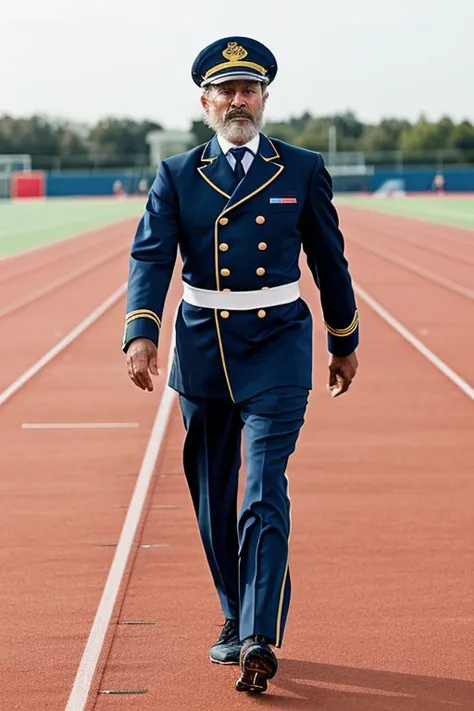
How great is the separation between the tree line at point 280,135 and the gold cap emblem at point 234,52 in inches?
4786

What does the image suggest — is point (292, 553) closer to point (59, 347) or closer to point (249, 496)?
point (249, 496)

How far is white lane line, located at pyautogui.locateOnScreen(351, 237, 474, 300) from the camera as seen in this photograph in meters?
24.3

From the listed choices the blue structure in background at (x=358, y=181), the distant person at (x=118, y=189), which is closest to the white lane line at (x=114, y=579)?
the blue structure in background at (x=358, y=181)

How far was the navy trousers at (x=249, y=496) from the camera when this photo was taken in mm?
4988

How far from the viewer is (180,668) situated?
5.29 m

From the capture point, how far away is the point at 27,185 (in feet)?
326

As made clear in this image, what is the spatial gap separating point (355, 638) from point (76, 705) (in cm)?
115

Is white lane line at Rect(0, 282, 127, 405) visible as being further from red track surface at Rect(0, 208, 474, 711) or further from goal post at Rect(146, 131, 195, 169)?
goal post at Rect(146, 131, 195, 169)

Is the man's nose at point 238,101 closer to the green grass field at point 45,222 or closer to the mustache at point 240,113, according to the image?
the mustache at point 240,113

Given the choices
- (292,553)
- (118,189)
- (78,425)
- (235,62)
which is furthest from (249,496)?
(118,189)

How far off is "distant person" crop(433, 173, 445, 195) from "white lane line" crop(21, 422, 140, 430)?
3526 inches

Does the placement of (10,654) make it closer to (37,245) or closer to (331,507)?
(331,507)

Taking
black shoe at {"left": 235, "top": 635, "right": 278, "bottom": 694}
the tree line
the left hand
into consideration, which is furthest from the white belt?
the tree line

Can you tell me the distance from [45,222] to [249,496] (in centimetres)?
5518
